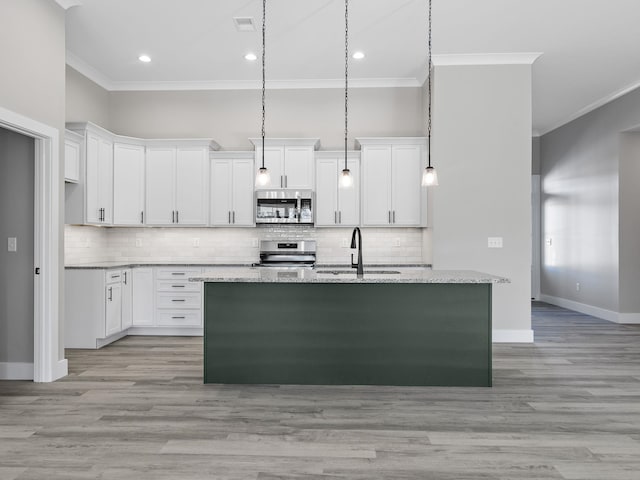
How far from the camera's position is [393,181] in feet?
19.8

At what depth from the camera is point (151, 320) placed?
587 cm

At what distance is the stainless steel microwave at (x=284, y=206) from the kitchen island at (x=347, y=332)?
7.62 ft

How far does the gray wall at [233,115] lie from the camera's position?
6.47 metres

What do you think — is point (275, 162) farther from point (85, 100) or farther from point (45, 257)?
point (45, 257)

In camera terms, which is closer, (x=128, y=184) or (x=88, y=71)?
(x=88, y=71)

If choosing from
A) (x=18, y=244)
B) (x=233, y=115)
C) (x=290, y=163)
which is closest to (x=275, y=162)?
(x=290, y=163)

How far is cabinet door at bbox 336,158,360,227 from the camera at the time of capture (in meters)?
6.12

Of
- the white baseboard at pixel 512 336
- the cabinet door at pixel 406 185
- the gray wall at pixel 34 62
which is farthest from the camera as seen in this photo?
the cabinet door at pixel 406 185

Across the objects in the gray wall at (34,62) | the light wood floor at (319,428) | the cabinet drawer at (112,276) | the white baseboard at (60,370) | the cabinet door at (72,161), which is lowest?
the light wood floor at (319,428)

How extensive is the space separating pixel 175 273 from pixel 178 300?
0.35 metres

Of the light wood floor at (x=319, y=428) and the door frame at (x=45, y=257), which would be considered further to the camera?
the door frame at (x=45, y=257)

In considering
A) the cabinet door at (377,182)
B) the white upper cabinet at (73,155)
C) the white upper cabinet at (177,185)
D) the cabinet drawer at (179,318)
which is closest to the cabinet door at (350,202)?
the cabinet door at (377,182)

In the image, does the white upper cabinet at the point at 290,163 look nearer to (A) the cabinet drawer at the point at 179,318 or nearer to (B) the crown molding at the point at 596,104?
(A) the cabinet drawer at the point at 179,318

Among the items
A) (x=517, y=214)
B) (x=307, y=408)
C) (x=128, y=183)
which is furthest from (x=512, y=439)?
(x=128, y=183)
